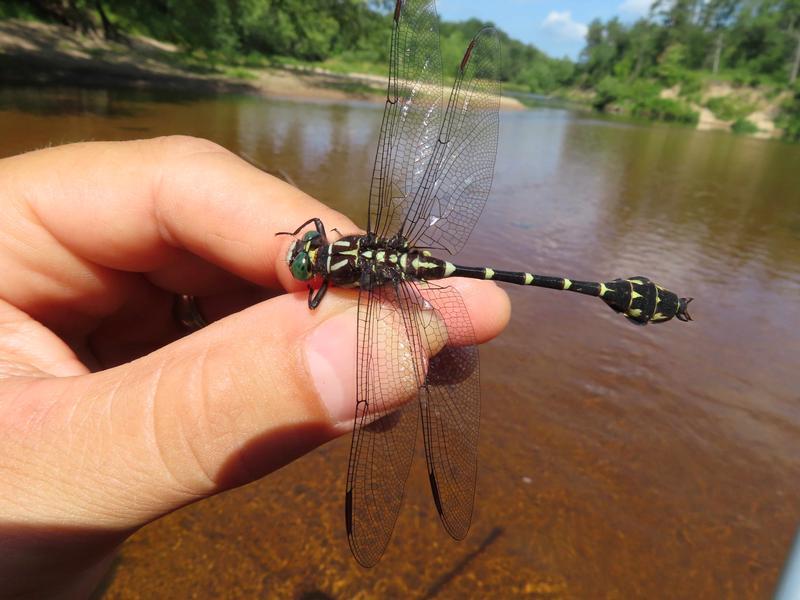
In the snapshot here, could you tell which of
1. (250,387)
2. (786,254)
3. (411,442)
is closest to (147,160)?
(250,387)

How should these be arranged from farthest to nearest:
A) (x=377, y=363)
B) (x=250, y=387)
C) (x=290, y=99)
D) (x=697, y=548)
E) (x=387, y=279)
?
(x=290, y=99), (x=697, y=548), (x=387, y=279), (x=377, y=363), (x=250, y=387)

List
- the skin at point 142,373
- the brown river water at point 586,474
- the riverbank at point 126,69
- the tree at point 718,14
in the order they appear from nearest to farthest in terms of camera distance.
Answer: the skin at point 142,373, the brown river water at point 586,474, the riverbank at point 126,69, the tree at point 718,14

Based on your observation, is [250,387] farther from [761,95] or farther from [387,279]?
[761,95]

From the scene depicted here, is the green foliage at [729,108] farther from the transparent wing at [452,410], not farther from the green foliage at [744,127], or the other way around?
the transparent wing at [452,410]

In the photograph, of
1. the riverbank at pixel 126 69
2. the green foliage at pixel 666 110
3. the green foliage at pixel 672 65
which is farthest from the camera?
the green foliage at pixel 672 65

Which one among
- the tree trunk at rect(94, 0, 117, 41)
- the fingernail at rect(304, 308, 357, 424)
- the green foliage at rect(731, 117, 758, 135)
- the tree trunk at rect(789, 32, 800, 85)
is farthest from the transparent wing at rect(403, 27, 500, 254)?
the tree trunk at rect(789, 32, 800, 85)

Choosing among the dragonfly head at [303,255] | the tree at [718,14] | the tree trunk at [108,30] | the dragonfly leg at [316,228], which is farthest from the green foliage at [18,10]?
the tree at [718,14]
